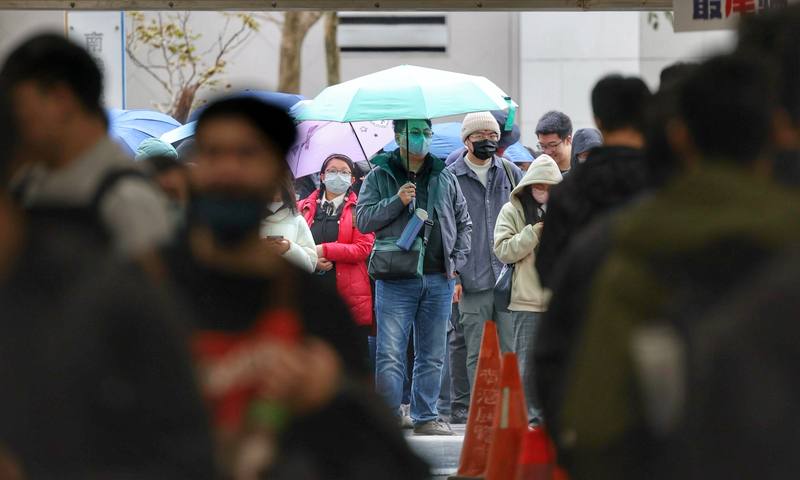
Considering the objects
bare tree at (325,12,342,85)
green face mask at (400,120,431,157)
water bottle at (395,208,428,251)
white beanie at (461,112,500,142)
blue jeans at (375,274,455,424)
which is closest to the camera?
water bottle at (395,208,428,251)

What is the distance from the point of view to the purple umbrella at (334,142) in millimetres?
13203

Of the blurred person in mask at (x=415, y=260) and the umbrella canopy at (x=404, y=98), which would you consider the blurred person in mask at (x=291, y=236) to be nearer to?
the blurred person in mask at (x=415, y=260)

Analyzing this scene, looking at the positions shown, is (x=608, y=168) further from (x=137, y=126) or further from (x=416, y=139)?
(x=137, y=126)

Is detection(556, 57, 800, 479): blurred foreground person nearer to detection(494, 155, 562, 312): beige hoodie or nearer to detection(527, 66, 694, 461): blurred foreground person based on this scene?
detection(527, 66, 694, 461): blurred foreground person

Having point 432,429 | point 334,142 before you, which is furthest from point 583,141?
point 334,142

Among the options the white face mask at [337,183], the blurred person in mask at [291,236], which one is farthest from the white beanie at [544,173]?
the white face mask at [337,183]

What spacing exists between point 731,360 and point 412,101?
8.21 meters

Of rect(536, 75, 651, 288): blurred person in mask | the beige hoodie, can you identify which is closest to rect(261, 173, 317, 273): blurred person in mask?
the beige hoodie

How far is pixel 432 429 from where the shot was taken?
36.3 feet

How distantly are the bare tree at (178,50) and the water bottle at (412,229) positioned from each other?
46.9ft

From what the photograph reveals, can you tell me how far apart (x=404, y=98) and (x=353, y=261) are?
4.09ft

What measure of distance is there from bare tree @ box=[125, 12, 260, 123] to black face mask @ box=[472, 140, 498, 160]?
45.3 ft

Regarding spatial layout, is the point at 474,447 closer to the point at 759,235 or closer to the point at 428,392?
the point at 428,392

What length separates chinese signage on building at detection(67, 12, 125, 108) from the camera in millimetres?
19734
